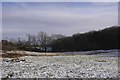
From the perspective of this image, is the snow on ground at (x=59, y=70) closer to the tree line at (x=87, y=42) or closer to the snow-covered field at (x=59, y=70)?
the snow-covered field at (x=59, y=70)

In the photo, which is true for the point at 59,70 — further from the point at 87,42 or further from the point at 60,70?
the point at 87,42

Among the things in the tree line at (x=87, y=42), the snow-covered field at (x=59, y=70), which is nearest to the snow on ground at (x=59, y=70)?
the snow-covered field at (x=59, y=70)

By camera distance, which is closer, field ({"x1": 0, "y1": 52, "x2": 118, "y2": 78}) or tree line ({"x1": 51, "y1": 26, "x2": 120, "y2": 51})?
field ({"x1": 0, "y1": 52, "x2": 118, "y2": 78})

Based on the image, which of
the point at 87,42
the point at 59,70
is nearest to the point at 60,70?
the point at 59,70

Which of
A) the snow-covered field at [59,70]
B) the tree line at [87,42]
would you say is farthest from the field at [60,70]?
the tree line at [87,42]

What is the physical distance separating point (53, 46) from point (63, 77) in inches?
2399

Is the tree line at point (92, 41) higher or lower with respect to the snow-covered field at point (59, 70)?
higher

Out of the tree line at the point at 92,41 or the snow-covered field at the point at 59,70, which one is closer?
the snow-covered field at the point at 59,70

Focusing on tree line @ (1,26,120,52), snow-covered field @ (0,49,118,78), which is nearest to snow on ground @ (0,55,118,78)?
snow-covered field @ (0,49,118,78)

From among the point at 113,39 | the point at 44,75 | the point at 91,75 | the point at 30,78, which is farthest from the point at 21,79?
the point at 113,39

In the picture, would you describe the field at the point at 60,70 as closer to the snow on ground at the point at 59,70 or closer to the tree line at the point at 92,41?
the snow on ground at the point at 59,70

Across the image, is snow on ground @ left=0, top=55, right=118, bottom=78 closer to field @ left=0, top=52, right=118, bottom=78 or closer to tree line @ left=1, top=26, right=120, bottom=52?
field @ left=0, top=52, right=118, bottom=78

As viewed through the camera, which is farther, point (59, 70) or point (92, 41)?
point (92, 41)

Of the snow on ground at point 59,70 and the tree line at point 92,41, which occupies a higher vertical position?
the tree line at point 92,41
